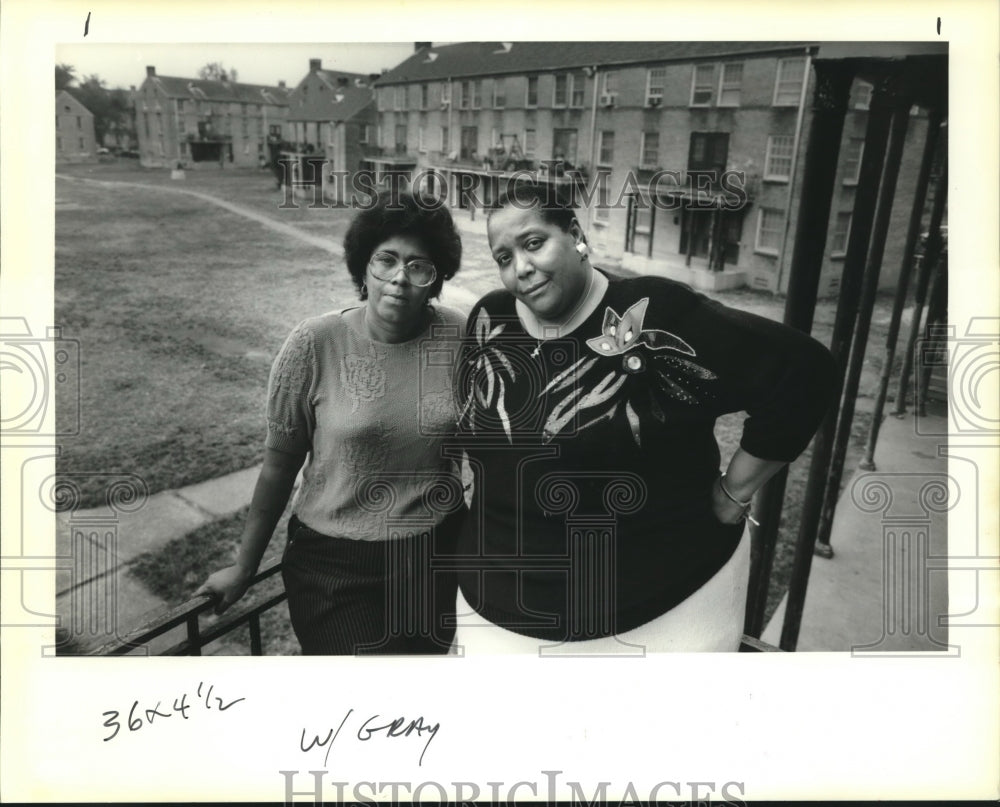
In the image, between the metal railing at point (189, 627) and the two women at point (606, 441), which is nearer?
the two women at point (606, 441)

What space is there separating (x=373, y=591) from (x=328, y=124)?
99cm

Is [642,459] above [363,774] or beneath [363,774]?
above

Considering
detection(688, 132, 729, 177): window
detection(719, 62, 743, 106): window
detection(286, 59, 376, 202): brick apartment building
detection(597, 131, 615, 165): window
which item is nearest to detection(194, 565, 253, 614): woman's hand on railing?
detection(286, 59, 376, 202): brick apartment building

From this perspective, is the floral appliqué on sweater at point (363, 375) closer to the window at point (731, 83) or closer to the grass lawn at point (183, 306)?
the grass lawn at point (183, 306)

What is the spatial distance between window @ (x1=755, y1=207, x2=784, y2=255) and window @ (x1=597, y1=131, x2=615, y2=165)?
0.34 m

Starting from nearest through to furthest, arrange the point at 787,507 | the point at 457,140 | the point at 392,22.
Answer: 1. the point at 392,22
2. the point at 457,140
3. the point at 787,507

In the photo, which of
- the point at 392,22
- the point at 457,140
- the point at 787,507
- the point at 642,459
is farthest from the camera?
the point at 787,507

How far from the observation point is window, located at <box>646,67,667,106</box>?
141 centimetres

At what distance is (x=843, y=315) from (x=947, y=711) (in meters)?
0.88

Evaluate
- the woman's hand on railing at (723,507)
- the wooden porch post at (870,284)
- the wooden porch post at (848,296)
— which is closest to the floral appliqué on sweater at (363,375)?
the woman's hand on railing at (723,507)

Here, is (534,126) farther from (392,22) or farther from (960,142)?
(960,142)

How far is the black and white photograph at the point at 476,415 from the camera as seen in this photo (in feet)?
4.39

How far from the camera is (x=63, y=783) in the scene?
4.82 feet

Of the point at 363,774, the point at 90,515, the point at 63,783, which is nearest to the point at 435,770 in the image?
the point at 363,774
